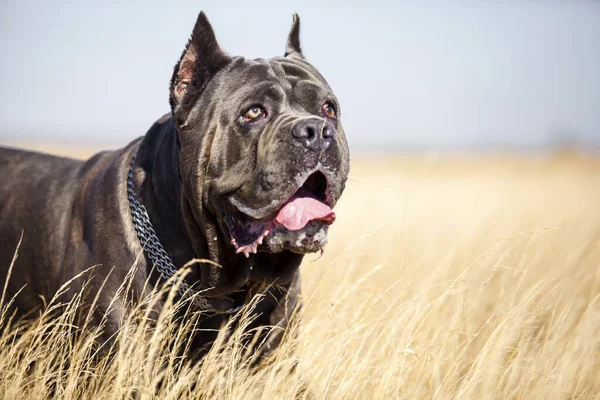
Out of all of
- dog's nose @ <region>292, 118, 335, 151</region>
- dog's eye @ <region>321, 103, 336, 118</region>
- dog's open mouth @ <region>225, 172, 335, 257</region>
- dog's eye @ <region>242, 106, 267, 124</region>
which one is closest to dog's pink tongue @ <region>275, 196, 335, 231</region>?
dog's open mouth @ <region>225, 172, 335, 257</region>

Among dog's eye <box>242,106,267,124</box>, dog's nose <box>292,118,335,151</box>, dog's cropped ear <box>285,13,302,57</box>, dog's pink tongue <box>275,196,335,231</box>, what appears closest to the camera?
dog's nose <box>292,118,335,151</box>

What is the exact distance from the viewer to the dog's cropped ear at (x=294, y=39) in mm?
4020

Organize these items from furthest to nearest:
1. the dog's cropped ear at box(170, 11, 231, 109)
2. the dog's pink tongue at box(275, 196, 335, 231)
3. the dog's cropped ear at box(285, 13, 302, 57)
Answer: the dog's cropped ear at box(285, 13, 302, 57)
the dog's cropped ear at box(170, 11, 231, 109)
the dog's pink tongue at box(275, 196, 335, 231)

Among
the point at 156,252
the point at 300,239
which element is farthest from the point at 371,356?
the point at 156,252

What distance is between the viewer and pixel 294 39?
4.06m

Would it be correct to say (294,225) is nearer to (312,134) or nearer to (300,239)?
(300,239)

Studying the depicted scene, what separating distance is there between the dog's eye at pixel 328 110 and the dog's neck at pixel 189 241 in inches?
31.1

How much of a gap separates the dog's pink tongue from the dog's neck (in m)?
0.34

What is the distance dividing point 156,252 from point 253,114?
87 cm

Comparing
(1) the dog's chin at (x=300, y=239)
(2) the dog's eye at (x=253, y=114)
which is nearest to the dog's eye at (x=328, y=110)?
(2) the dog's eye at (x=253, y=114)

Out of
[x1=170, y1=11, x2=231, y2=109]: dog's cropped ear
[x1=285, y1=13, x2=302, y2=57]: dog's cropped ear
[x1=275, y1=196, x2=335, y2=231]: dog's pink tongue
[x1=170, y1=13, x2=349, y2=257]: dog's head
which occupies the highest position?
[x1=285, y1=13, x2=302, y2=57]: dog's cropped ear

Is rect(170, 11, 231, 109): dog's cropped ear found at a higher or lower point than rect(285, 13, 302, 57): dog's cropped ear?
lower

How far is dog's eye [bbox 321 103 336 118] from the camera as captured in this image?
11.0ft

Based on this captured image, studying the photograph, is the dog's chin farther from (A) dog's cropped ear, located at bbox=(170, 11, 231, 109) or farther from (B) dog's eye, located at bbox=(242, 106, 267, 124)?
(A) dog's cropped ear, located at bbox=(170, 11, 231, 109)
